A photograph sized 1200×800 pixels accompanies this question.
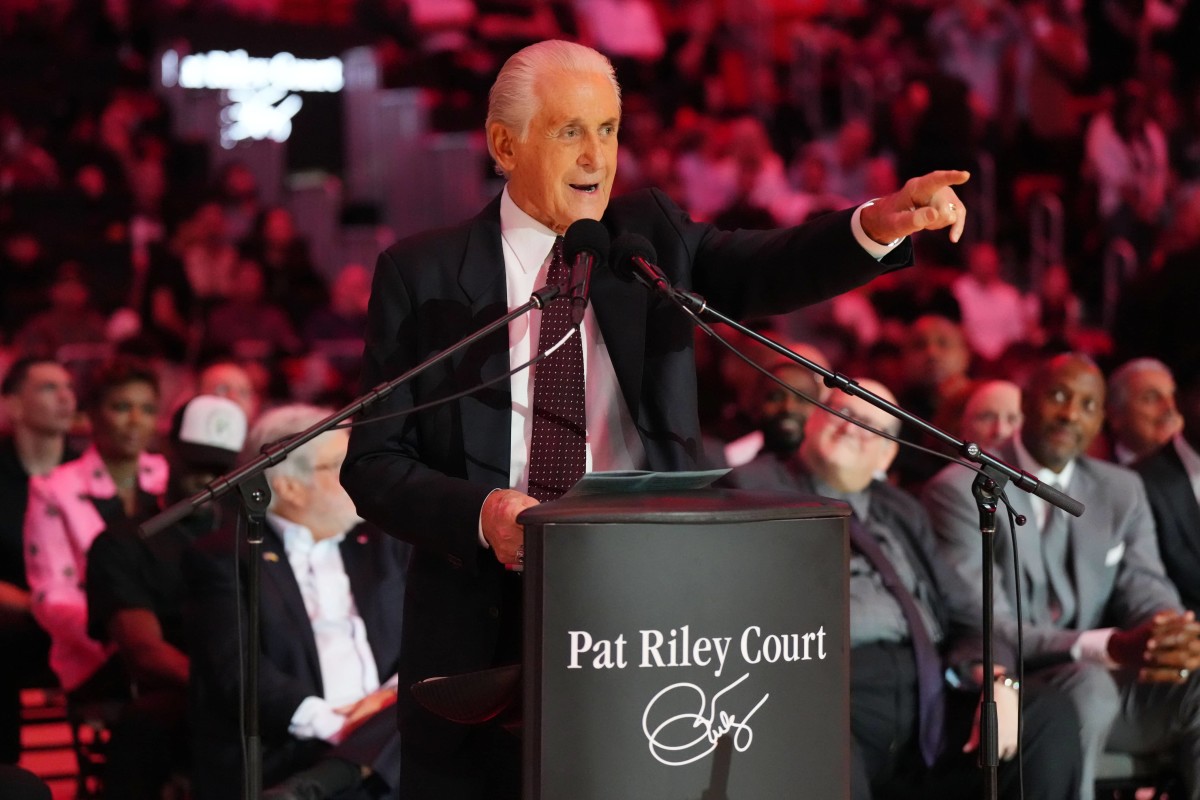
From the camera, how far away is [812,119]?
11445 mm

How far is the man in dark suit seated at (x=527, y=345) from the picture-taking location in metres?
2.29

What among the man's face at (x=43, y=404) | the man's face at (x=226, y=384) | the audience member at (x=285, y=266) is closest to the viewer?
the man's face at (x=43, y=404)

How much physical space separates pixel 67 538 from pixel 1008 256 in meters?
6.40

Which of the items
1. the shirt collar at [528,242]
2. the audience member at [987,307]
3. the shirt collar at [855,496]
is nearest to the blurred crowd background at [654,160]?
the audience member at [987,307]

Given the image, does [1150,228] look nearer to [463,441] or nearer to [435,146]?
[435,146]

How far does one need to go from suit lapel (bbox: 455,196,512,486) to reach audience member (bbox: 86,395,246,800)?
195cm

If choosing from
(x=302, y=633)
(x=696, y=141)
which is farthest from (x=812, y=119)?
(x=302, y=633)

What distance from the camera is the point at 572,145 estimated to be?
2.38 meters

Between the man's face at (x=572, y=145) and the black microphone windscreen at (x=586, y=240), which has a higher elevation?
the man's face at (x=572, y=145)

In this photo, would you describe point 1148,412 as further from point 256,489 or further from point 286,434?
point 256,489

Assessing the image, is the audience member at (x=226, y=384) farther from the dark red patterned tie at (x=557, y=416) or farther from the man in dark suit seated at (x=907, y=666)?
the dark red patterned tie at (x=557, y=416)

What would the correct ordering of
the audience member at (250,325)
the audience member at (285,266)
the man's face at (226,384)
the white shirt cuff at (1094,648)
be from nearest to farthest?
1. the white shirt cuff at (1094,648)
2. the man's face at (226,384)
3. the audience member at (250,325)
4. the audience member at (285,266)

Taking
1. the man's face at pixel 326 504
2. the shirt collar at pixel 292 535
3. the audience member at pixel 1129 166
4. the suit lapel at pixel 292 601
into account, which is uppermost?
the audience member at pixel 1129 166

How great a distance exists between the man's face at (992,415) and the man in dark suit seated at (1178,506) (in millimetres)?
432
